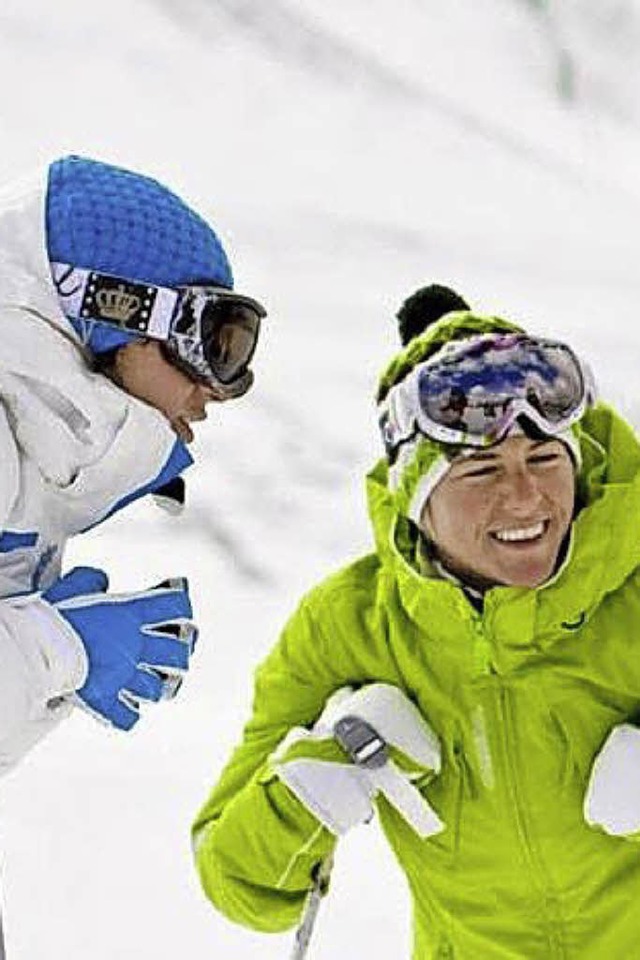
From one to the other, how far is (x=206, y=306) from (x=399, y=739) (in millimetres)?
318

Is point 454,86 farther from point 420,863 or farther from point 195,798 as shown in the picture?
point 420,863

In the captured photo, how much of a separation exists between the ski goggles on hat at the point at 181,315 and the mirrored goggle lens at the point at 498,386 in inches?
5.2

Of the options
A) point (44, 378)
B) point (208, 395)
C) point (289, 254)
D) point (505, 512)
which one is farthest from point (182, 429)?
point (289, 254)

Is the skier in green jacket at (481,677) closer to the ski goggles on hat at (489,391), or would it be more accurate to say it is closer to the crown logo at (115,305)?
the ski goggles on hat at (489,391)

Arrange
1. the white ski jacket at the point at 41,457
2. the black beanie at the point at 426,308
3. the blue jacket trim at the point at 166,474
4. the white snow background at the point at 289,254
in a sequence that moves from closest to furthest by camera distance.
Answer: the white ski jacket at the point at 41,457, the blue jacket trim at the point at 166,474, the black beanie at the point at 426,308, the white snow background at the point at 289,254

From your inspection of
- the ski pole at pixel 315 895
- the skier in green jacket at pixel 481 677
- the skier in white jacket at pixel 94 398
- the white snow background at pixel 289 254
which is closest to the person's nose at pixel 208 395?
the skier in white jacket at pixel 94 398

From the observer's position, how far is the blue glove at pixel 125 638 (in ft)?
4.00

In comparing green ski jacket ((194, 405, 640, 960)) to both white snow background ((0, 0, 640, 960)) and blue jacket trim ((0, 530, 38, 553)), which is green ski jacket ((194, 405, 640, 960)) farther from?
white snow background ((0, 0, 640, 960))

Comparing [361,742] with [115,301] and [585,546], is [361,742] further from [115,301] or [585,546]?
[115,301]

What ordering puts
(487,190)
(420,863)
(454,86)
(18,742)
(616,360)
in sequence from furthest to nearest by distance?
(454,86) → (487,190) → (616,360) → (420,863) → (18,742)

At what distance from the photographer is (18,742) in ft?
3.91

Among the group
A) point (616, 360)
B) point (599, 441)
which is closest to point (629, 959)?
point (599, 441)

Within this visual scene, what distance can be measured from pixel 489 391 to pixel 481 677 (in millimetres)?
191

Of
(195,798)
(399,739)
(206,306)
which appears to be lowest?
(195,798)
